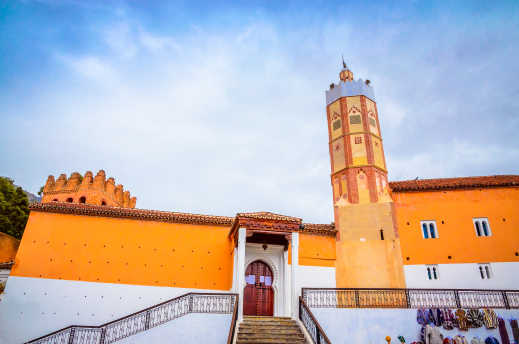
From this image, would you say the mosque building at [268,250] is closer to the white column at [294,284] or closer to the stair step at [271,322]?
the white column at [294,284]

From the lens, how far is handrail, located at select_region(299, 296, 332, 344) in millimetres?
9941

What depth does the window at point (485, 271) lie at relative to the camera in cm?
1566

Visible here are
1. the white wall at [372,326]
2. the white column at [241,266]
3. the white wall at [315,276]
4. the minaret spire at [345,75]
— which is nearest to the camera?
the white column at [241,266]

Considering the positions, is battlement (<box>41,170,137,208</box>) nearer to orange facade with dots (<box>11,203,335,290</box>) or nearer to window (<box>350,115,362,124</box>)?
orange facade with dots (<box>11,203,335,290</box>)

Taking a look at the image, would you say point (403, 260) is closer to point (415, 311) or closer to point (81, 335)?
point (415, 311)

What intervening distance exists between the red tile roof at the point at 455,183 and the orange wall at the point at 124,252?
977 cm

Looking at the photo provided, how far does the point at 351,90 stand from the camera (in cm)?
2083

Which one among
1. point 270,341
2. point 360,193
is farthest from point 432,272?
point 270,341

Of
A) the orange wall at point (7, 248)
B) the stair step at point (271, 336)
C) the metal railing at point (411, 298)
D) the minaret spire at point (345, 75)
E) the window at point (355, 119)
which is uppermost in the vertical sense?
the minaret spire at point (345, 75)

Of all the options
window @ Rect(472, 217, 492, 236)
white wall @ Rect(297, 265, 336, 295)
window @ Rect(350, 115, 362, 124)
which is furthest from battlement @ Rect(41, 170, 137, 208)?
window @ Rect(472, 217, 492, 236)

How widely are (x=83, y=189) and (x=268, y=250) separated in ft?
48.4

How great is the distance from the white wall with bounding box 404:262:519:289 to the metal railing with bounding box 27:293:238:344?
9401 millimetres

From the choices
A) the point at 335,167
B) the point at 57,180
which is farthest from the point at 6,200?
the point at 335,167

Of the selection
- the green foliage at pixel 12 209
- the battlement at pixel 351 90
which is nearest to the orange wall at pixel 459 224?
the battlement at pixel 351 90
